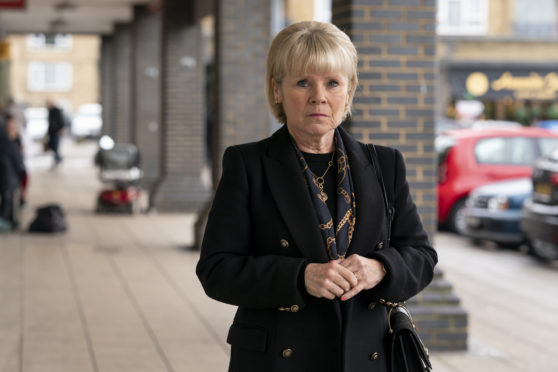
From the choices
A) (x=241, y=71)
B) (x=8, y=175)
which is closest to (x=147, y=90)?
(x=8, y=175)

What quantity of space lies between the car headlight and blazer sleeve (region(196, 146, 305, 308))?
10505 mm

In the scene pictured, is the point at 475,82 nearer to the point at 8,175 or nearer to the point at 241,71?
the point at 8,175

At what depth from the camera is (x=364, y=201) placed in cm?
293

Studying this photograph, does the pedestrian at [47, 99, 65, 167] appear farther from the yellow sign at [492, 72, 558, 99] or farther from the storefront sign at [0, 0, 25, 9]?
the yellow sign at [492, 72, 558, 99]

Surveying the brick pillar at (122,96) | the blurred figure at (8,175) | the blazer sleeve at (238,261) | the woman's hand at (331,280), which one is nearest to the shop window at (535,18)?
the brick pillar at (122,96)

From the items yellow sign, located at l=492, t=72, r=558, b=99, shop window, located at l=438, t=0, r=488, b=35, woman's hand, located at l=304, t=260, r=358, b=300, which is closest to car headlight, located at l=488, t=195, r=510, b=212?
woman's hand, located at l=304, t=260, r=358, b=300

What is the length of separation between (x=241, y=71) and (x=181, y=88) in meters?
4.63

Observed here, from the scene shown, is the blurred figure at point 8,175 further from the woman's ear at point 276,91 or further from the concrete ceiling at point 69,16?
the woman's ear at point 276,91

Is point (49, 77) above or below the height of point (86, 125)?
above

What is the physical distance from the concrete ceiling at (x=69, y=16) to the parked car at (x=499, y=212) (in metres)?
8.98

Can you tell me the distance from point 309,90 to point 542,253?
970cm

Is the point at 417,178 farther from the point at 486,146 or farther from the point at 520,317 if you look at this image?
the point at 486,146

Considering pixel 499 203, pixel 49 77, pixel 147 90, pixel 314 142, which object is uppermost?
pixel 49 77

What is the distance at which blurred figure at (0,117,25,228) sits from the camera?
13.9 m
